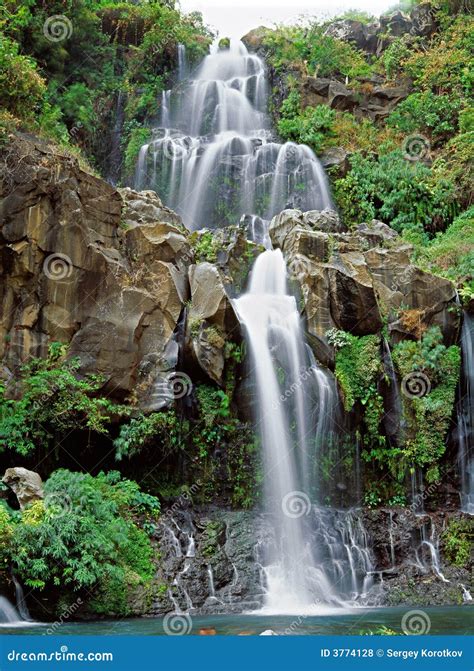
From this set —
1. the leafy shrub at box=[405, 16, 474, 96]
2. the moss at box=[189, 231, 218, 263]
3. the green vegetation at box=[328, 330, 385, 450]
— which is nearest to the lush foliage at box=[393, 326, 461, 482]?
the green vegetation at box=[328, 330, 385, 450]

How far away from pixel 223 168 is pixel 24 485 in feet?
43.0

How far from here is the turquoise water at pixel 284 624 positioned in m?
7.92

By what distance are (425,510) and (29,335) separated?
8.27 meters

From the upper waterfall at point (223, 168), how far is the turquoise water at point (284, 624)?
41.4 ft

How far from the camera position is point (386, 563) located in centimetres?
1203

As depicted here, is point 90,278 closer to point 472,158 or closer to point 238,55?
point 472,158

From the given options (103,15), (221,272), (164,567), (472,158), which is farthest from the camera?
(103,15)

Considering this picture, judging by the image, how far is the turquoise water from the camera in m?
7.92

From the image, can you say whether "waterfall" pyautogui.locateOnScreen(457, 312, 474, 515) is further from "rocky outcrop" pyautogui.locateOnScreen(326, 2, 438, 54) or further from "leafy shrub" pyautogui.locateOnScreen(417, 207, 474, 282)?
"rocky outcrop" pyautogui.locateOnScreen(326, 2, 438, 54)

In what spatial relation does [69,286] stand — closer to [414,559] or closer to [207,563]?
[207,563]

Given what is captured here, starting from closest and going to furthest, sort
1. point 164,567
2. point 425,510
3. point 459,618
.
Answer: point 459,618, point 164,567, point 425,510

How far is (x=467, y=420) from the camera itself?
46.3ft

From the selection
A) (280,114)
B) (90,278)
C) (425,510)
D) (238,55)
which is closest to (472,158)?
(280,114)

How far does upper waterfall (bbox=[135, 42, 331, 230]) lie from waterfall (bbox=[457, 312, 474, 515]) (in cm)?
751
